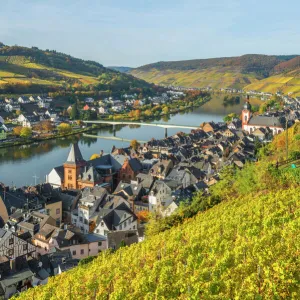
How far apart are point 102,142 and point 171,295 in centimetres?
4218

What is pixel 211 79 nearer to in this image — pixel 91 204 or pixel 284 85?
pixel 284 85

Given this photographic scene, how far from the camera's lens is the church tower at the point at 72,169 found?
26922 mm

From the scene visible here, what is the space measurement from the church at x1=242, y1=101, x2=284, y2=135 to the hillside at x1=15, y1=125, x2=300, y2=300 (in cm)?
3489

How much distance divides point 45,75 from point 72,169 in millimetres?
86183

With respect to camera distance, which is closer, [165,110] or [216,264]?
[216,264]

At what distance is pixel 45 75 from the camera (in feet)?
352

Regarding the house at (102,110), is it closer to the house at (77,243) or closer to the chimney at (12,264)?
the house at (77,243)

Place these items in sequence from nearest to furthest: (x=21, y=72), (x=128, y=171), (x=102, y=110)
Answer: (x=128, y=171)
(x=102, y=110)
(x=21, y=72)

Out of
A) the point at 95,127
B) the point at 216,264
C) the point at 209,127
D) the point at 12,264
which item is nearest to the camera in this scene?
the point at 216,264

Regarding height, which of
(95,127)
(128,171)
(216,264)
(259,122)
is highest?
(216,264)

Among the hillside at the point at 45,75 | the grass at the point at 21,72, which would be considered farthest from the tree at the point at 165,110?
the grass at the point at 21,72

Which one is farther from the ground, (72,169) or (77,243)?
(72,169)

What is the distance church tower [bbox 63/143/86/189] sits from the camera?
88.3 ft

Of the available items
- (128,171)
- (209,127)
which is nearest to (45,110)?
(209,127)
